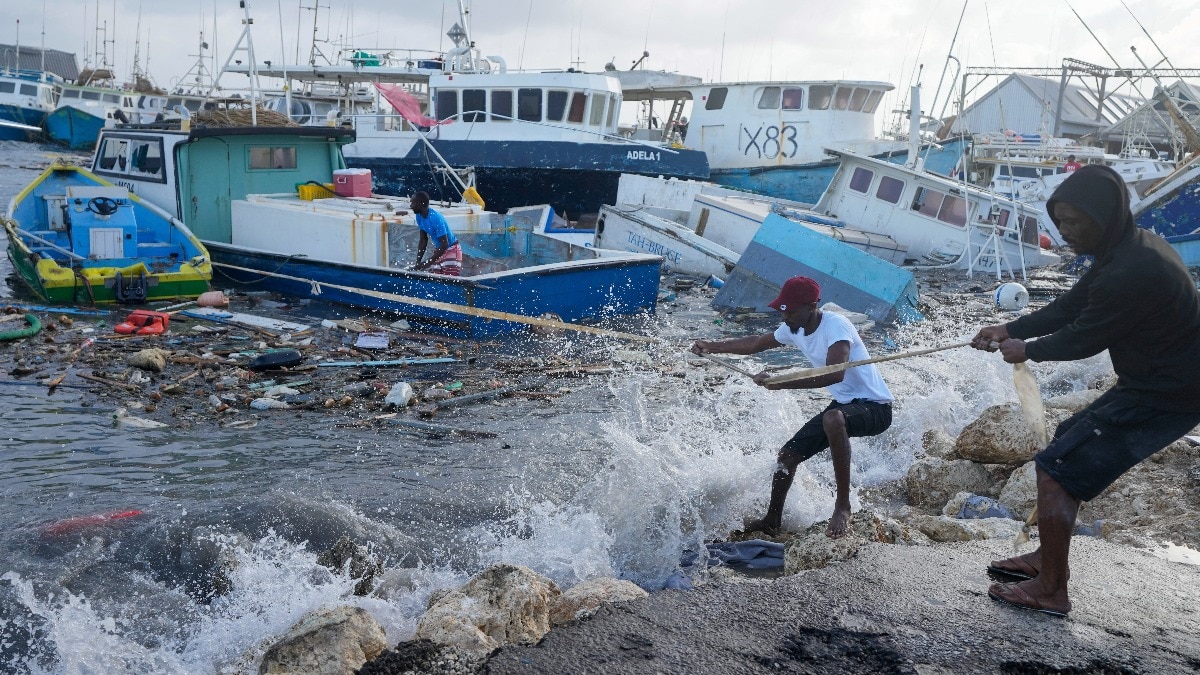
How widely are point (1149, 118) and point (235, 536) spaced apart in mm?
42200

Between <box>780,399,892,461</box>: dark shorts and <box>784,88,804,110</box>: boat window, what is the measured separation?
63.7 feet

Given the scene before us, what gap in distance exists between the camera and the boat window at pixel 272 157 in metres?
14.6

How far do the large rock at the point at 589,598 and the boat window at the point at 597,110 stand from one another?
59.7ft

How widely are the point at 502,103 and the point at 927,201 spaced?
30.1 feet

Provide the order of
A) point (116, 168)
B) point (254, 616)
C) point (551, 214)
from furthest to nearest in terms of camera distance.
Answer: point (551, 214) → point (116, 168) → point (254, 616)

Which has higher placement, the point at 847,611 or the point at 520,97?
the point at 520,97

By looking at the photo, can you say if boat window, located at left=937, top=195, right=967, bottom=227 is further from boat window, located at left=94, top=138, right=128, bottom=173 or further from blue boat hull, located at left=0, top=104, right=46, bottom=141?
blue boat hull, located at left=0, top=104, right=46, bottom=141

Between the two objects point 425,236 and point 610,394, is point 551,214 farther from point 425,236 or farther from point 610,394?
point 610,394

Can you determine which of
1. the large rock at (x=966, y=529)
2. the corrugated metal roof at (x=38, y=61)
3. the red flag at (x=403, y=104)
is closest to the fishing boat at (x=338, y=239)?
the red flag at (x=403, y=104)

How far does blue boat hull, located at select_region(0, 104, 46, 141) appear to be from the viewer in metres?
43.5

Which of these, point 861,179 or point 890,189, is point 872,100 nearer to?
point 861,179

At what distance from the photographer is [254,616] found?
4387mm

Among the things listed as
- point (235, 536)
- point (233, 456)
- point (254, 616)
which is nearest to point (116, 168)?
point (233, 456)

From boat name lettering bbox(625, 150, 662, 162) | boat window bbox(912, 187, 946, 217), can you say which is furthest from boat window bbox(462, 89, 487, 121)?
boat window bbox(912, 187, 946, 217)
